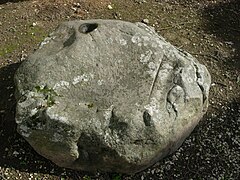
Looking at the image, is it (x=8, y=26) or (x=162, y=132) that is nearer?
(x=162, y=132)

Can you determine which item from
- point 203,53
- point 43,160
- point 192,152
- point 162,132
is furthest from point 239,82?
point 43,160

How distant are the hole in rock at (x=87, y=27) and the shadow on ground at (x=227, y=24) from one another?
1.55 metres

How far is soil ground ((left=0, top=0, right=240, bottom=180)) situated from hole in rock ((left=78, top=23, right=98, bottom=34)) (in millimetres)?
992

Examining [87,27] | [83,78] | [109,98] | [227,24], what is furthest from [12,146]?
[227,24]

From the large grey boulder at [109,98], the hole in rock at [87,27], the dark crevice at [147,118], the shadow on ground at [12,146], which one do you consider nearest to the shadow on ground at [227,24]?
the large grey boulder at [109,98]

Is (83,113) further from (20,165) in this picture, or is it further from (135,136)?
(20,165)

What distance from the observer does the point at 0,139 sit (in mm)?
3941

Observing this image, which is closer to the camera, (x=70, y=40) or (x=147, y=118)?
(x=147, y=118)

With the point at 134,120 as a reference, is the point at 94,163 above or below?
below

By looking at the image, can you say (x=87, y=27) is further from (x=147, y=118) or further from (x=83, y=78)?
(x=147, y=118)

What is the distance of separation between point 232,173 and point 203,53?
4.85 feet

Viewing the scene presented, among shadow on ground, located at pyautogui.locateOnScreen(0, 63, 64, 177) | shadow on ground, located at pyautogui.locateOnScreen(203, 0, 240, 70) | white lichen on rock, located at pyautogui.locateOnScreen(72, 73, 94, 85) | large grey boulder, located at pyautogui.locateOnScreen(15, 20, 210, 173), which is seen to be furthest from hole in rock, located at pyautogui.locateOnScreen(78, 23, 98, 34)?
shadow on ground, located at pyautogui.locateOnScreen(203, 0, 240, 70)

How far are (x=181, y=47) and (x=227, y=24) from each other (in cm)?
74

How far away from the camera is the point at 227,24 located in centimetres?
513
